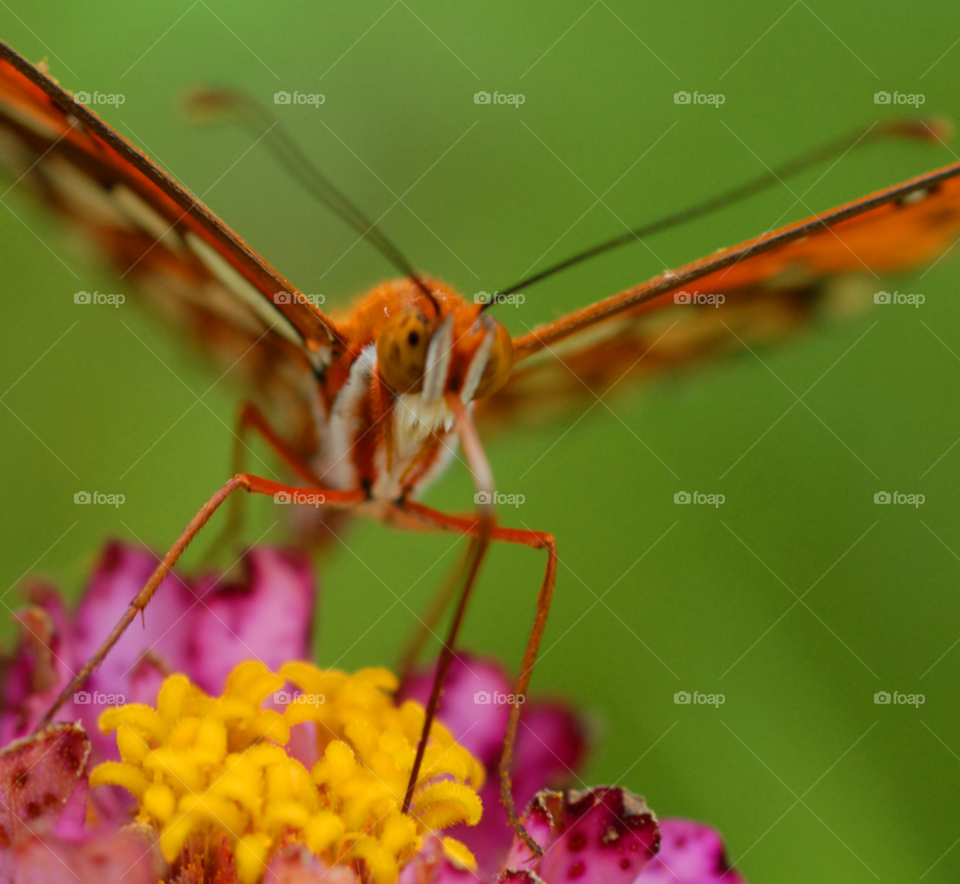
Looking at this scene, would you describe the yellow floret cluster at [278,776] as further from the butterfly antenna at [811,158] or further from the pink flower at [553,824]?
the butterfly antenna at [811,158]

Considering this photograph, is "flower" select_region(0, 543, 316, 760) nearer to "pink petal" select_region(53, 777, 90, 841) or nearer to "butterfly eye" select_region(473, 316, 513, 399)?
"pink petal" select_region(53, 777, 90, 841)

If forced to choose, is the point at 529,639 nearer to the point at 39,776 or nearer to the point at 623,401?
the point at 39,776

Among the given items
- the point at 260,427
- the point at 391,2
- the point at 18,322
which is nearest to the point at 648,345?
the point at 260,427

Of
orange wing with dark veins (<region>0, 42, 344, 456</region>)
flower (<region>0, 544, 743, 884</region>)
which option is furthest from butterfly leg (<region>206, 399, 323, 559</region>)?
flower (<region>0, 544, 743, 884</region>)

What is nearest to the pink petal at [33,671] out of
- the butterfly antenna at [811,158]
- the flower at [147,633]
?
the flower at [147,633]

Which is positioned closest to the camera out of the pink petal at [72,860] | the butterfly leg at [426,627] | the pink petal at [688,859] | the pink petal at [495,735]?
the pink petal at [72,860]

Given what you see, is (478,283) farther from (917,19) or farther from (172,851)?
(172,851)
